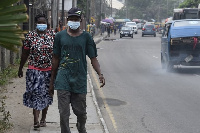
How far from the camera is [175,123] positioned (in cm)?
882

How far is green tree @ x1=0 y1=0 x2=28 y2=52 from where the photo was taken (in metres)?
3.33

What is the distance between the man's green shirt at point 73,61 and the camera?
20.5ft

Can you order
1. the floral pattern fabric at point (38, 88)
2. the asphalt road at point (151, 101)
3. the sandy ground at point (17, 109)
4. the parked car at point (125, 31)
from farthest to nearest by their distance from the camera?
the parked car at point (125, 31) < the asphalt road at point (151, 101) < the sandy ground at point (17, 109) < the floral pattern fabric at point (38, 88)

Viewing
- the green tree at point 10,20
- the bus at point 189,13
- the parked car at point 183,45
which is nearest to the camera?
the green tree at point 10,20

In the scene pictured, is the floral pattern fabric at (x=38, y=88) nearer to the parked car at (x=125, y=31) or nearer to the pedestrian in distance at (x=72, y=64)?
the pedestrian in distance at (x=72, y=64)

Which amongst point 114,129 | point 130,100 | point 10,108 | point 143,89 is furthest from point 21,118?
point 143,89

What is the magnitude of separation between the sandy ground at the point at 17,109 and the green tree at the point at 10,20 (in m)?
4.55

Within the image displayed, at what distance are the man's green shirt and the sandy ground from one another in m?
1.86

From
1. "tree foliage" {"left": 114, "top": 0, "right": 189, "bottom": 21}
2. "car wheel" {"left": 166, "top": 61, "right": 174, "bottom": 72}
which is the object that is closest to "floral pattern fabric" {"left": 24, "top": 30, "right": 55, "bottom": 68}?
"car wheel" {"left": 166, "top": 61, "right": 174, "bottom": 72}

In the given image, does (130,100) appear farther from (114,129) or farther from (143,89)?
(114,129)

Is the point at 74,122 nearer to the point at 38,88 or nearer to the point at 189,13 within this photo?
the point at 38,88

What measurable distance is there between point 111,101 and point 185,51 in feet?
22.7

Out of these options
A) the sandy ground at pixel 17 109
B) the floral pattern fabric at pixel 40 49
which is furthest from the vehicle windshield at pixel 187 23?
the floral pattern fabric at pixel 40 49

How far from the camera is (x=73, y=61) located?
6270mm
